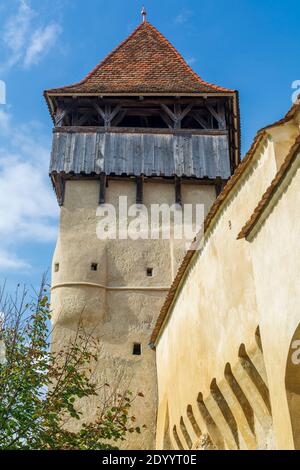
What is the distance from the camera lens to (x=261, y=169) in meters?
6.66

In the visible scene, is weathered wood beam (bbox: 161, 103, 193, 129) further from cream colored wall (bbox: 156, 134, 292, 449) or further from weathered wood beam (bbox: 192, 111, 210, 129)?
cream colored wall (bbox: 156, 134, 292, 449)

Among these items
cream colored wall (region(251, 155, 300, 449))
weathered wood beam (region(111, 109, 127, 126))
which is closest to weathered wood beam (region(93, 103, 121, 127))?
weathered wood beam (region(111, 109, 127, 126))

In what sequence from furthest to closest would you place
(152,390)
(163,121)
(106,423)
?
(163,121), (152,390), (106,423)

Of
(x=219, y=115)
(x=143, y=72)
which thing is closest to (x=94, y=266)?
(x=219, y=115)

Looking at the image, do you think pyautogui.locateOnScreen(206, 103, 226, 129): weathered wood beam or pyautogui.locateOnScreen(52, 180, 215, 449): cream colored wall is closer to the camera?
pyautogui.locateOnScreen(52, 180, 215, 449): cream colored wall

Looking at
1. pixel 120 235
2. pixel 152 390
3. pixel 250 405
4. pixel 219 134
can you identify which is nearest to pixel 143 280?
pixel 120 235

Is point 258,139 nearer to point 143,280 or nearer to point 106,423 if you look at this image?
point 106,423

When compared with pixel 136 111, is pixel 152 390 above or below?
below

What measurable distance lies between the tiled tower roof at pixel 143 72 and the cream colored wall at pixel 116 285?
237 centimetres

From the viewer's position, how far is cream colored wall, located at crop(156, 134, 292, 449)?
21.0 feet

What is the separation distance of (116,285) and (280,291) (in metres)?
8.08

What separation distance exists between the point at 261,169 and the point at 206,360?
270 cm

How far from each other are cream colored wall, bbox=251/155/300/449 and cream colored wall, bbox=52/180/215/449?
6868mm

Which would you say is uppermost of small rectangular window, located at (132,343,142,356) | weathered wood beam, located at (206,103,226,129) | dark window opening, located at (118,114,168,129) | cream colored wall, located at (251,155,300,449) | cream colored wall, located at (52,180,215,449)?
dark window opening, located at (118,114,168,129)
